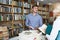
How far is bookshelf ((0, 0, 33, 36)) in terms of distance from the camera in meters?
4.67

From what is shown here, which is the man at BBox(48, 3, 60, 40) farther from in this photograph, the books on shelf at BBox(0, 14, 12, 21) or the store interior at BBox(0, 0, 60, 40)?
the books on shelf at BBox(0, 14, 12, 21)

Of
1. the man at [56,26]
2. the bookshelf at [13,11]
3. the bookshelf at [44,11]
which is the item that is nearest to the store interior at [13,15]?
the bookshelf at [13,11]

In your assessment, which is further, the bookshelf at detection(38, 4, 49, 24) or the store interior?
the bookshelf at detection(38, 4, 49, 24)

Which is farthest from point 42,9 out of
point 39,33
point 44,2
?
point 39,33

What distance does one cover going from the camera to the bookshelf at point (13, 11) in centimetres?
467

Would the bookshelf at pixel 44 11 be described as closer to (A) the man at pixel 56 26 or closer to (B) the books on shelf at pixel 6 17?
(B) the books on shelf at pixel 6 17

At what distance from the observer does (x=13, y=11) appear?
510 cm

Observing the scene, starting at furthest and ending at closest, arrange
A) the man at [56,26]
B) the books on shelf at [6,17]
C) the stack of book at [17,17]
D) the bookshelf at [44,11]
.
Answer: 1. the bookshelf at [44,11]
2. the stack of book at [17,17]
3. the books on shelf at [6,17]
4. the man at [56,26]

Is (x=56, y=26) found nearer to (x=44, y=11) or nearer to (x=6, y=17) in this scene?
(x=6, y=17)

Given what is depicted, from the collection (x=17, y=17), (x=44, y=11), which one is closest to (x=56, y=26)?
(x=17, y=17)

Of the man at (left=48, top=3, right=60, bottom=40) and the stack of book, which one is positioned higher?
the man at (left=48, top=3, right=60, bottom=40)

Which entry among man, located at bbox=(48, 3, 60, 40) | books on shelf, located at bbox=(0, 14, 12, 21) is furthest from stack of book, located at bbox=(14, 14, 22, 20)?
man, located at bbox=(48, 3, 60, 40)

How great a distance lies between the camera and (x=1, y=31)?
3.18 m

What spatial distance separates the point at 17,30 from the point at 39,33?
3.06 meters
